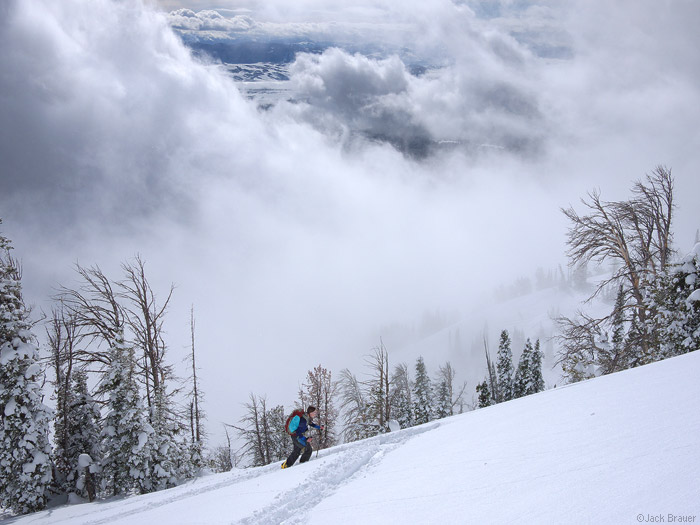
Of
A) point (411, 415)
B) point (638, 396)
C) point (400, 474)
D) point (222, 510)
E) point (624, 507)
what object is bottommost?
point (411, 415)

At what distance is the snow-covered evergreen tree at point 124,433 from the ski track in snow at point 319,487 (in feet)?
39.7

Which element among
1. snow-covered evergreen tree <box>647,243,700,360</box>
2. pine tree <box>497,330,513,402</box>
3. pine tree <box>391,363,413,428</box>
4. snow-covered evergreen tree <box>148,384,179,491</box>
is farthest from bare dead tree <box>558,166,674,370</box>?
pine tree <box>497,330,513,402</box>

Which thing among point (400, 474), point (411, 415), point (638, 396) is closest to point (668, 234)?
point (638, 396)

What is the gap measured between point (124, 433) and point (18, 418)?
424cm

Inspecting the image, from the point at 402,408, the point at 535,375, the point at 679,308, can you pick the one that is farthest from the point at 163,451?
the point at 535,375

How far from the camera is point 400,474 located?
6.05 meters

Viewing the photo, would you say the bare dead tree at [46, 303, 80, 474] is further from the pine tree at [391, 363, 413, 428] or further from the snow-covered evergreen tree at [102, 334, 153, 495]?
the pine tree at [391, 363, 413, 428]

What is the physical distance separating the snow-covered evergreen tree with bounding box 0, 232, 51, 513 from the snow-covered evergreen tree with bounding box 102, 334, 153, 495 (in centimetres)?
259

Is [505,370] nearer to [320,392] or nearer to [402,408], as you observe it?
[402,408]

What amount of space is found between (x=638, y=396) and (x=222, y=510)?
23.1ft

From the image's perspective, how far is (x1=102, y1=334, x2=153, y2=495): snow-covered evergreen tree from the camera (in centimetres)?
1675

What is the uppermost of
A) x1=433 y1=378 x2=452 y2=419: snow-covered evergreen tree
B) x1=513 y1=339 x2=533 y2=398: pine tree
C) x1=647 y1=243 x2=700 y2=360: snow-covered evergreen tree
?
x1=647 y1=243 x2=700 y2=360: snow-covered evergreen tree

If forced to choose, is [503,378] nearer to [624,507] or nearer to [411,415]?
→ [411,415]

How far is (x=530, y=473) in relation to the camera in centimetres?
412
